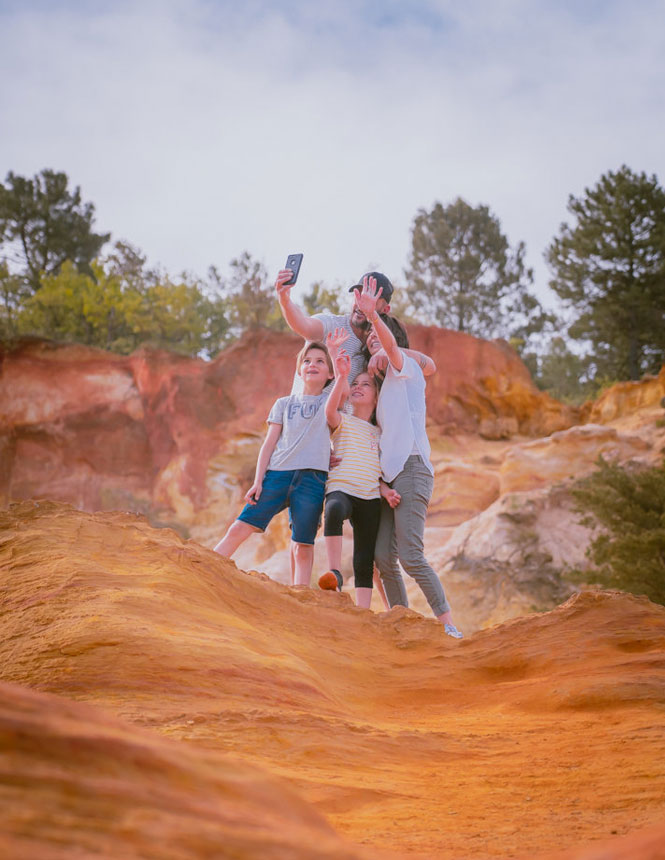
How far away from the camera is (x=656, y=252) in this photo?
2377 centimetres

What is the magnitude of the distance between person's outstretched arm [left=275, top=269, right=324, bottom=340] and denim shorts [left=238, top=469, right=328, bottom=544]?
94cm

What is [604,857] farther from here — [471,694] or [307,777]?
[471,694]

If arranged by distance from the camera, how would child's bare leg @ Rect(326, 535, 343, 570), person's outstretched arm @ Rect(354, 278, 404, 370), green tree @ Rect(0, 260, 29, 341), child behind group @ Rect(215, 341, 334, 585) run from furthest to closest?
green tree @ Rect(0, 260, 29, 341) → child behind group @ Rect(215, 341, 334, 585) → child's bare leg @ Rect(326, 535, 343, 570) → person's outstretched arm @ Rect(354, 278, 404, 370)

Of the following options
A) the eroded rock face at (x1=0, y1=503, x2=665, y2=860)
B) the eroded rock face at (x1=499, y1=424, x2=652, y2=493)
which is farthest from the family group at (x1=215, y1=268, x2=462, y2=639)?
the eroded rock face at (x1=499, y1=424, x2=652, y2=493)

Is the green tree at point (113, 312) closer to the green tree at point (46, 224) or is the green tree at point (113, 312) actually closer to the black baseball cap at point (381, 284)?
the green tree at point (46, 224)

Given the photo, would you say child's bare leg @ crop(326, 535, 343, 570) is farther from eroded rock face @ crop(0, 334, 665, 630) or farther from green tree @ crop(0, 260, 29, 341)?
green tree @ crop(0, 260, 29, 341)

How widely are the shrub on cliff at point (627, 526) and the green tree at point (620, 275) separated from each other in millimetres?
13961

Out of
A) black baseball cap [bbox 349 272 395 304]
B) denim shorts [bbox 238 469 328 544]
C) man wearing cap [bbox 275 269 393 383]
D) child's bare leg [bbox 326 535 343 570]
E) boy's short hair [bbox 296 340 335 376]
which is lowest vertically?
child's bare leg [bbox 326 535 343 570]

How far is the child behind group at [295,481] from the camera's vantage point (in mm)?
5137

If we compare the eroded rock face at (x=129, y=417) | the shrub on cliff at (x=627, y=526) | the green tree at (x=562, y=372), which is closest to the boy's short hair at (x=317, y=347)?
the shrub on cliff at (x=627, y=526)

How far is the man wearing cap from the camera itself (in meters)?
5.19

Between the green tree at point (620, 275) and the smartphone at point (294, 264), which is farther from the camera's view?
the green tree at point (620, 275)

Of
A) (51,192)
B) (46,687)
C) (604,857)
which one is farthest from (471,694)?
(51,192)

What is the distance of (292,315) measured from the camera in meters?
5.09
